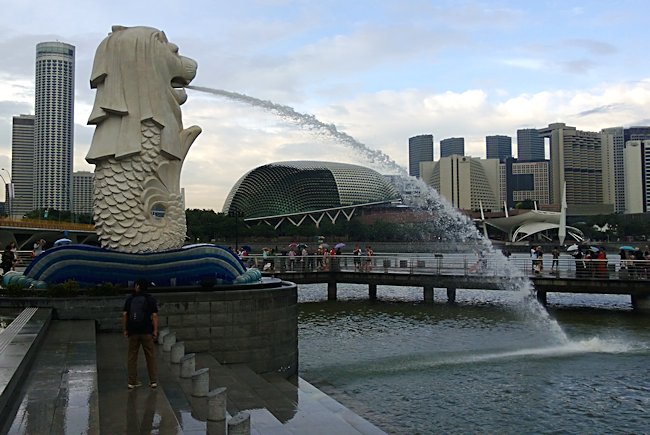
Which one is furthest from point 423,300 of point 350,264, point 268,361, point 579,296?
point 268,361

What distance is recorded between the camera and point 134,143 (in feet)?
45.5

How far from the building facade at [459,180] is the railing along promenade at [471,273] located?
68.9 meters

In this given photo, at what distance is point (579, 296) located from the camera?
29.1m

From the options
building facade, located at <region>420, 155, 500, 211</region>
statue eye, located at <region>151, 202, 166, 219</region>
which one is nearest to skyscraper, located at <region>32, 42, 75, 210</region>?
building facade, located at <region>420, 155, 500, 211</region>

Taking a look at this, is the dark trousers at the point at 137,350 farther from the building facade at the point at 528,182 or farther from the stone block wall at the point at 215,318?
the building facade at the point at 528,182

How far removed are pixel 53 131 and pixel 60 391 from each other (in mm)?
109253

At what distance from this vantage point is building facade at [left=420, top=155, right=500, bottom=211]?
100938 mm

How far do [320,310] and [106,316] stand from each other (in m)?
13.8

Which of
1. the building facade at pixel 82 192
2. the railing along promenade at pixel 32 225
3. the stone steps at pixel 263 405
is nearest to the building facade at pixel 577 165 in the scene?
the building facade at pixel 82 192

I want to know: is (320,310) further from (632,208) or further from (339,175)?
(632,208)

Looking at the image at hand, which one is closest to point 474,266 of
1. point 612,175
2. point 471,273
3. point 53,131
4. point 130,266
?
point 471,273

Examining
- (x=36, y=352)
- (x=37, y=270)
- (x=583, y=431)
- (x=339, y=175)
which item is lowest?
(x=583, y=431)

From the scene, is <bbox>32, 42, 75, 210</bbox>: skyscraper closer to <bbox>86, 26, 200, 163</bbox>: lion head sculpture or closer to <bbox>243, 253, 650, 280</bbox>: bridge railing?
<bbox>243, 253, 650, 280</bbox>: bridge railing

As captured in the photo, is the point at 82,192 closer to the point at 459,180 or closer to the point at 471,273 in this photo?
the point at 459,180
